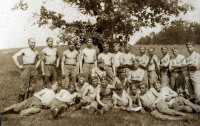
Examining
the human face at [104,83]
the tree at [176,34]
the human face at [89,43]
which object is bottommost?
the human face at [104,83]

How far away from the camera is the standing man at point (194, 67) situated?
18.6ft

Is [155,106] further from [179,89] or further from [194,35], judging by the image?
[194,35]

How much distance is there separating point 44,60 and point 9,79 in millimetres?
1070

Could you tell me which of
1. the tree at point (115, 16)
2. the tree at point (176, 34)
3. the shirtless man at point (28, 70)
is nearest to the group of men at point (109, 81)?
the shirtless man at point (28, 70)

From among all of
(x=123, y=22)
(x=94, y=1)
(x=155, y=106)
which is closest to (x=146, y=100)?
(x=155, y=106)

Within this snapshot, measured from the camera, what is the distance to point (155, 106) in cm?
506

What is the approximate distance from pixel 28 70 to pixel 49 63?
0.58 metres

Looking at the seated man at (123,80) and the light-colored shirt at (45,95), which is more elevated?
the seated man at (123,80)

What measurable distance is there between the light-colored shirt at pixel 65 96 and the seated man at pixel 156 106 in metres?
1.62

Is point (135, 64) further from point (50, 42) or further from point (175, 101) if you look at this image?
point (50, 42)

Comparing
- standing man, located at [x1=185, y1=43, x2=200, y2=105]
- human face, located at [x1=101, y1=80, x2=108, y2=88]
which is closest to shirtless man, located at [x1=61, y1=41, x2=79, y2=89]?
human face, located at [x1=101, y1=80, x2=108, y2=88]

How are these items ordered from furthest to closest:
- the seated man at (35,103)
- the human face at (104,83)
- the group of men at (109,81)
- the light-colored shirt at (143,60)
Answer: the light-colored shirt at (143,60), the human face at (104,83), the group of men at (109,81), the seated man at (35,103)

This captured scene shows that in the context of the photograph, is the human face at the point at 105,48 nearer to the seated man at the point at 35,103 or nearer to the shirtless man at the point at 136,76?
the shirtless man at the point at 136,76

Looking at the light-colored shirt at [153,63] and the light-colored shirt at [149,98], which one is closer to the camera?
the light-colored shirt at [149,98]
